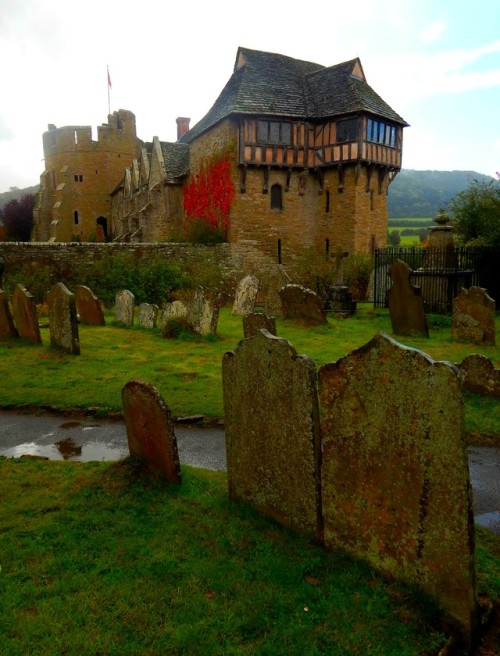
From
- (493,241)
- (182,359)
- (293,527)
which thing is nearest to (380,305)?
(493,241)

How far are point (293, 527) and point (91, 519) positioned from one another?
5.82ft

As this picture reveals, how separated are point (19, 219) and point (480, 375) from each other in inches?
2202

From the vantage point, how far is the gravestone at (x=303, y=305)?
14.5 metres

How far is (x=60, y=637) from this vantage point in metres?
3.04

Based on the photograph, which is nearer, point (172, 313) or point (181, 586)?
point (181, 586)

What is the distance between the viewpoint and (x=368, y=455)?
3484mm

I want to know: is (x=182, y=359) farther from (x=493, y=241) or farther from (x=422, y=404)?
(x=493, y=241)

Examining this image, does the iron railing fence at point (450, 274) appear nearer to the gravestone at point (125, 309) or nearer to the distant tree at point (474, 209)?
the distant tree at point (474, 209)

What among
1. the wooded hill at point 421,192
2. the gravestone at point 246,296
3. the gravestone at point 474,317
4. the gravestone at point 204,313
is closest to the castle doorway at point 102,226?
the gravestone at point 246,296

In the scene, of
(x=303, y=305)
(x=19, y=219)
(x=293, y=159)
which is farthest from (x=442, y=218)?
(x=19, y=219)

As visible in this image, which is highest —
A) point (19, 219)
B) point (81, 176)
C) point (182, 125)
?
point (182, 125)

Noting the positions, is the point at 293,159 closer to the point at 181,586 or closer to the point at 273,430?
the point at 273,430

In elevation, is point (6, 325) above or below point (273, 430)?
below

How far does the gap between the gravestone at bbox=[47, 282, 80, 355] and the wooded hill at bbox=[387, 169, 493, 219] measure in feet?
255
